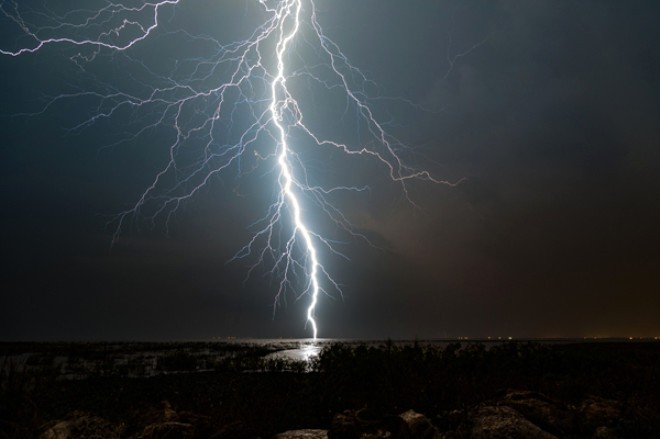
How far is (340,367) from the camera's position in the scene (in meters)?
9.98

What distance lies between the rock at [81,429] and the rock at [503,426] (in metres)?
4.23

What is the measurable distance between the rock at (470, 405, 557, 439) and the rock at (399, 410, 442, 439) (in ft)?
1.44

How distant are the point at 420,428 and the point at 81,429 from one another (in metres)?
3.93

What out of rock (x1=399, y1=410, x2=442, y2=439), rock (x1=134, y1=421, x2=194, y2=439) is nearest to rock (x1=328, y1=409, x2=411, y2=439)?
rock (x1=399, y1=410, x2=442, y2=439)

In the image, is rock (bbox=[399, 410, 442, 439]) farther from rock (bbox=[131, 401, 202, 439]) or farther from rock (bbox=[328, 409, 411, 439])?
rock (bbox=[131, 401, 202, 439])

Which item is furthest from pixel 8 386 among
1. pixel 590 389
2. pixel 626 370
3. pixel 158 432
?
pixel 626 370

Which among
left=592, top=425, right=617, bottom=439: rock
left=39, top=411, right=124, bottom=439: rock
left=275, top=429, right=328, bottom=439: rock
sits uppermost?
left=39, top=411, right=124, bottom=439: rock

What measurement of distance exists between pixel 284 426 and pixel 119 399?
6813 millimetres

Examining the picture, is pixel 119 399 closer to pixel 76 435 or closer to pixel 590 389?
pixel 76 435

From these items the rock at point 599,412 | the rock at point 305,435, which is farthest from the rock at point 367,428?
the rock at point 599,412

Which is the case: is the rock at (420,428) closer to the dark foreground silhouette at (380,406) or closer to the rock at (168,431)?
the dark foreground silhouette at (380,406)

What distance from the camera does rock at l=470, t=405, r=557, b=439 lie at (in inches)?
177

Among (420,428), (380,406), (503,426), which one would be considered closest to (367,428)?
(420,428)

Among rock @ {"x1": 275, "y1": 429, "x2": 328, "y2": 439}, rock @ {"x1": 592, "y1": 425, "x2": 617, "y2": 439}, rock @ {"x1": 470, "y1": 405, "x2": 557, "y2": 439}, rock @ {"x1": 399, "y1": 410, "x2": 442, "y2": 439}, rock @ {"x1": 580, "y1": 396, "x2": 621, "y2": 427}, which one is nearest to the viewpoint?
rock @ {"x1": 470, "y1": 405, "x2": 557, "y2": 439}
